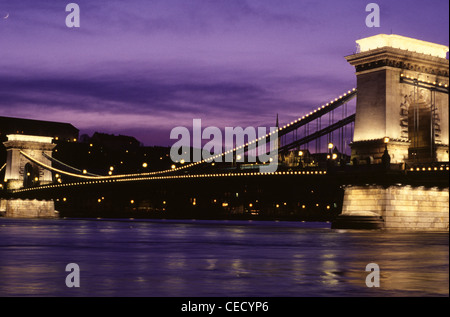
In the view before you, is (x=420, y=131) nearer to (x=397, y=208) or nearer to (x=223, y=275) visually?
(x=397, y=208)

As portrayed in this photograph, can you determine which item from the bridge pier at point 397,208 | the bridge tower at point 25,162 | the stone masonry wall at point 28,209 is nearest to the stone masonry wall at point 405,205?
the bridge pier at point 397,208

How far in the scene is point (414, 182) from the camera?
54406mm

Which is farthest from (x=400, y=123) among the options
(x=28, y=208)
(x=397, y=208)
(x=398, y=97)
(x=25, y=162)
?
(x=25, y=162)

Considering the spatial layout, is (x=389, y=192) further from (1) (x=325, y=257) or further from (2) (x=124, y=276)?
(2) (x=124, y=276)

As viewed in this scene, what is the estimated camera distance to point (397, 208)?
2223 inches

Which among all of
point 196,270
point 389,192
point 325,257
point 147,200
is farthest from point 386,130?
point 147,200

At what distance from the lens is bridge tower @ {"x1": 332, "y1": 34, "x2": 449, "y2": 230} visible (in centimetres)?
5712

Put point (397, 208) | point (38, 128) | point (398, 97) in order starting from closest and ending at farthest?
point (397, 208) < point (398, 97) < point (38, 128)

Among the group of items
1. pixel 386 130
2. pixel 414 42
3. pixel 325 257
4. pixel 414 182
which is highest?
pixel 414 42

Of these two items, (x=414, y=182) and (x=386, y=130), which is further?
(x=386, y=130)

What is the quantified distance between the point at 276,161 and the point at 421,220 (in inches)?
698

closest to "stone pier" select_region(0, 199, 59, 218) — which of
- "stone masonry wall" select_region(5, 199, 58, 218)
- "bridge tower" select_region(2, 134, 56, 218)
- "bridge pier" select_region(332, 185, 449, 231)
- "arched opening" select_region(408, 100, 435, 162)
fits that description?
"stone masonry wall" select_region(5, 199, 58, 218)

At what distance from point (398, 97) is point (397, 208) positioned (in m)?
10.7

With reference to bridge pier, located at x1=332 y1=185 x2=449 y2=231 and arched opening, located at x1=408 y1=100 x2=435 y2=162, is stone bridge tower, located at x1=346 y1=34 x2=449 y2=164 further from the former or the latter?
bridge pier, located at x1=332 y1=185 x2=449 y2=231
